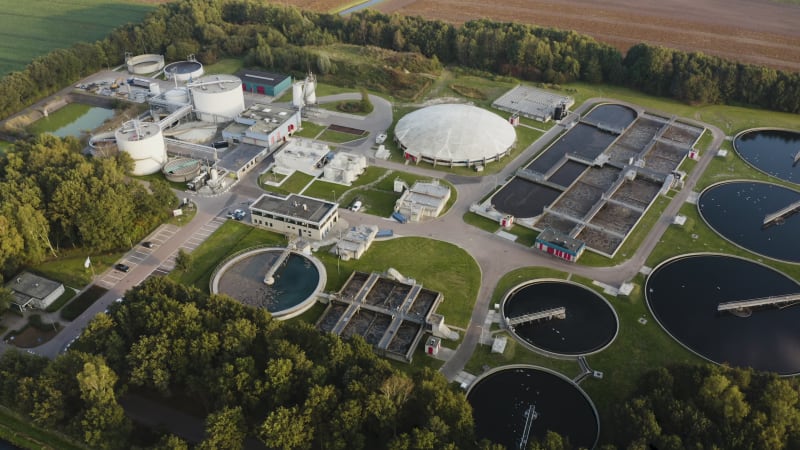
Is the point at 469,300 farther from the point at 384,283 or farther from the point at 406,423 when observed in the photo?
the point at 406,423

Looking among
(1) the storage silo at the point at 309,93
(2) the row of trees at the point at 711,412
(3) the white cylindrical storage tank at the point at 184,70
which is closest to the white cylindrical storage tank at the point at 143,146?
(1) the storage silo at the point at 309,93

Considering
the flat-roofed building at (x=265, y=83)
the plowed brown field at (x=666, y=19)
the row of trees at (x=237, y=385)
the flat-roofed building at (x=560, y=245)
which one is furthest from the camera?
the plowed brown field at (x=666, y=19)

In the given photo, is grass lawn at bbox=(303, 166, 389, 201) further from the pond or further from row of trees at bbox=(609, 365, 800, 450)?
row of trees at bbox=(609, 365, 800, 450)

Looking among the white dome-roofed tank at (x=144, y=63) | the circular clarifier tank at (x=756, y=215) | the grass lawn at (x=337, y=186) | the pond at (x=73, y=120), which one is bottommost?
the pond at (x=73, y=120)

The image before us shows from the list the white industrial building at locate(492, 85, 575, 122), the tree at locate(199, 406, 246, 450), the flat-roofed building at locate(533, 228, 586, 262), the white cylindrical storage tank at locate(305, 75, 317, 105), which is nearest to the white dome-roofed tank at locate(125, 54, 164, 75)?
the white cylindrical storage tank at locate(305, 75, 317, 105)

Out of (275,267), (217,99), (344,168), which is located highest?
(217,99)

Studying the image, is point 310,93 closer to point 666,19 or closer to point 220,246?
point 220,246

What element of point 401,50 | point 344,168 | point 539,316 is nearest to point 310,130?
point 344,168

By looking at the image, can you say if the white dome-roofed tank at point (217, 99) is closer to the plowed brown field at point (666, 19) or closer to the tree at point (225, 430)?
the tree at point (225, 430)
